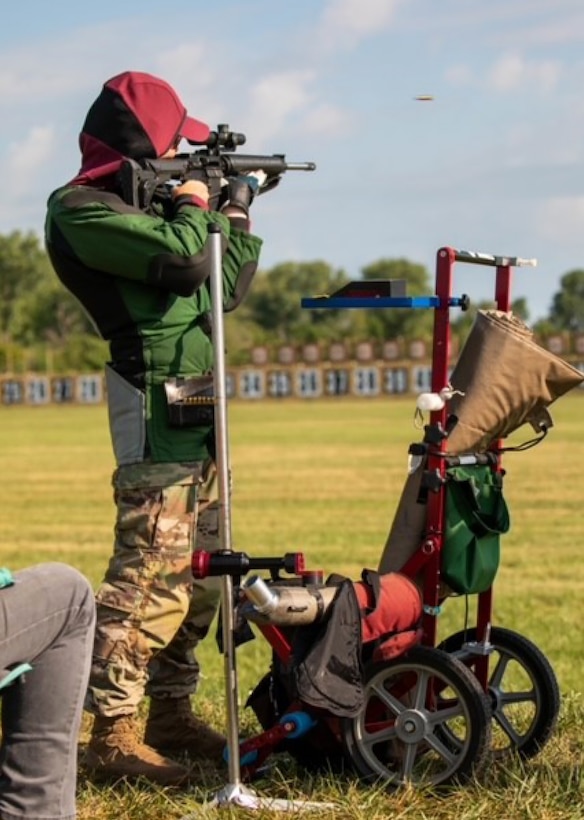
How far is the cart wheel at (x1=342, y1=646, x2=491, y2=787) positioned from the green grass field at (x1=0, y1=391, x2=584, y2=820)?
9cm

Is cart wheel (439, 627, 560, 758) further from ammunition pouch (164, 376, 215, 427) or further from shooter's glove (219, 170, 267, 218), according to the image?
shooter's glove (219, 170, 267, 218)

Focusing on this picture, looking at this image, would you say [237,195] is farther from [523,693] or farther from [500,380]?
[523,693]

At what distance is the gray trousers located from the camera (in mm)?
3555

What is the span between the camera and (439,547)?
451cm

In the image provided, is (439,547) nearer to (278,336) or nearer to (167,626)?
(167,626)

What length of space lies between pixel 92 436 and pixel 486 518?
120ft

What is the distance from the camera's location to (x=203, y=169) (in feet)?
15.9

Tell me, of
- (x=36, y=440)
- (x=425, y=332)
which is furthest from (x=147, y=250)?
(x=425, y=332)

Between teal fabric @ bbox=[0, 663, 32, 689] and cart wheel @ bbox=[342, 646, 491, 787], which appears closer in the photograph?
teal fabric @ bbox=[0, 663, 32, 689]

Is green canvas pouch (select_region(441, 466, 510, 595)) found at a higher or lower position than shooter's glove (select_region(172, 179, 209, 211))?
lower

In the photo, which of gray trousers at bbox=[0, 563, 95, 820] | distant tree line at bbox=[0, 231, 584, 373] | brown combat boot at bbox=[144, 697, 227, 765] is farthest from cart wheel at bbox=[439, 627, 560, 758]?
distant tree line at bbox=[0, 231, 584, 373]

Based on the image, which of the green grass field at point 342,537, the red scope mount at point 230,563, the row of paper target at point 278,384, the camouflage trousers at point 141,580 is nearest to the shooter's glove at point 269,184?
the camouflage trousers at point 141,580

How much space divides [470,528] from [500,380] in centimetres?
46

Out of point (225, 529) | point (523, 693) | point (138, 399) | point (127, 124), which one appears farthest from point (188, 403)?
point (523, 693)
